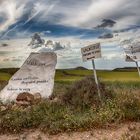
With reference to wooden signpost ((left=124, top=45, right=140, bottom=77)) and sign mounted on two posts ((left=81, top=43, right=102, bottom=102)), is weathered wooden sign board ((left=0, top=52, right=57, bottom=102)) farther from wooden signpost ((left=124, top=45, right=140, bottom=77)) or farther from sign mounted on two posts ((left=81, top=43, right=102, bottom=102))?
wooden signpost ((left=124, top=45, right=140, bottom=77))

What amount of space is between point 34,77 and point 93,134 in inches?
235

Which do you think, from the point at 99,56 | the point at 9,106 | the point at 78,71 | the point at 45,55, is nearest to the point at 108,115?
the point at 99,56

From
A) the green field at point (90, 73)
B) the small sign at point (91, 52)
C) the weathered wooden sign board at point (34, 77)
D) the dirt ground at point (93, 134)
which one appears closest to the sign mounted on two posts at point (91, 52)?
the small sign at point (91, 52)

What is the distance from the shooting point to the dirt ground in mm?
11984

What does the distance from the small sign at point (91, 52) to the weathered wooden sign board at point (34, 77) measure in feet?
7.78

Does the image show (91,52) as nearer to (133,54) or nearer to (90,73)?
(133,54)

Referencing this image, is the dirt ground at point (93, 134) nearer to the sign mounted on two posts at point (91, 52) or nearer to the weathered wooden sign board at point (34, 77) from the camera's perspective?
the sign mounted on two posts at point (91, 52)

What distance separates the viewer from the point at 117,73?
29.2 meters

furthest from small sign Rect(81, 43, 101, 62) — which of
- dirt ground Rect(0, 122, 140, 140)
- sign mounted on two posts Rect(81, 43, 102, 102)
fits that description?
dirt ground Rect(0, 122, 140, 140)

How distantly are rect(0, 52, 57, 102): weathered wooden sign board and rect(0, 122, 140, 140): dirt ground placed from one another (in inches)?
190

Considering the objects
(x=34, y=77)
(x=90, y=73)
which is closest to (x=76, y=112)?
(x=34, y=77)

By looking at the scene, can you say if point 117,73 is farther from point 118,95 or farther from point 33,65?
point 118,95

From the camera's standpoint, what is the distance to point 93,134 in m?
12.2

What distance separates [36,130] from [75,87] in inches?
104
